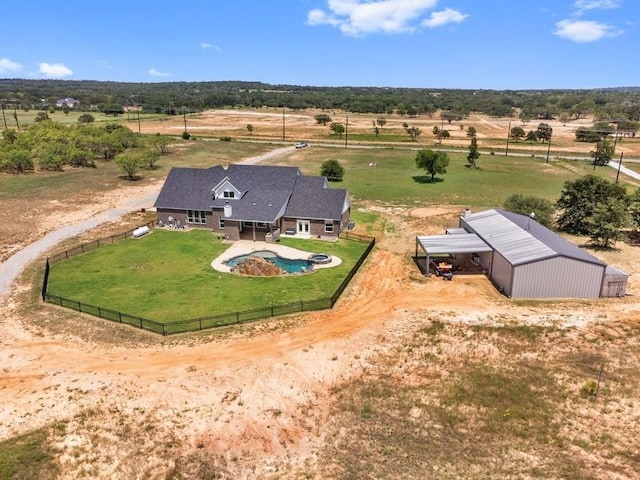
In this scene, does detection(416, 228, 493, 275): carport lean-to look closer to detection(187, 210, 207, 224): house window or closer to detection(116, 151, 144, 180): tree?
detection(187, 210, 207, 224): house window

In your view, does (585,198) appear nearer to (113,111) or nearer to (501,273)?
(501,273)

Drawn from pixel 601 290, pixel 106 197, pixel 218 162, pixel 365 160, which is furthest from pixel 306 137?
pixel 601 290

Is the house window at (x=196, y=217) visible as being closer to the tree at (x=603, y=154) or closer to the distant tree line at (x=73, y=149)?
the distant tree line at (x=73, y=149)

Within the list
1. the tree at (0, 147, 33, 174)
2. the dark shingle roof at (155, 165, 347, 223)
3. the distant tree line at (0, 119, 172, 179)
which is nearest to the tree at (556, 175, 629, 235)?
the dark shingle roof at (155, 165, 347, 223)

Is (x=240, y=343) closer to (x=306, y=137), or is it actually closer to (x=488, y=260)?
(x=488, y=260)

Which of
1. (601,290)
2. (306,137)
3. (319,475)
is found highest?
(306,137)
